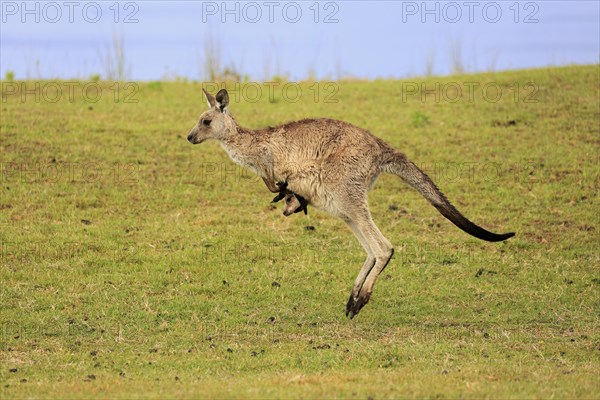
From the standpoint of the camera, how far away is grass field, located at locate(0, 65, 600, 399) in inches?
321

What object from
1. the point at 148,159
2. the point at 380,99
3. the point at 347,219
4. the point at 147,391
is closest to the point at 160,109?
the point at 148,159

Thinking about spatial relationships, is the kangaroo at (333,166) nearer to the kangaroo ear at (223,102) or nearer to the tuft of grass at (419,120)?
the kangaroo ear at (223,102)

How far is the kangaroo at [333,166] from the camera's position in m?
10.0

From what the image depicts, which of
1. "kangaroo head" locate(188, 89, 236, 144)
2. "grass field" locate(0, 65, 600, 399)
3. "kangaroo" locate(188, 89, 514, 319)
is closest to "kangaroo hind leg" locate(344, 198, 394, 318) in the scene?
"kangaroo" locate(188, 89, 514, 319)

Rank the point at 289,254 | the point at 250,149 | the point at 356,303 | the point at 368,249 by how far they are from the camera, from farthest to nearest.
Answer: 1. the point at 289,254
2. the point at 250,149
3. the point at 368,249
4. the point at 356,303

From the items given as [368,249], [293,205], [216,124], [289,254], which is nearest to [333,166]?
[293,205]

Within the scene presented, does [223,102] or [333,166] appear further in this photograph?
[223,102]

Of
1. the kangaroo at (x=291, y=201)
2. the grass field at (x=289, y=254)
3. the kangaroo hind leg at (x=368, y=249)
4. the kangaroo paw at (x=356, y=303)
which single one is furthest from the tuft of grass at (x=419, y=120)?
the kangaroo paw at (x=356, y=303)

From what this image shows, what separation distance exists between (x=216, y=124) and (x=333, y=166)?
149cm

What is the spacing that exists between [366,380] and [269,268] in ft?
15.6

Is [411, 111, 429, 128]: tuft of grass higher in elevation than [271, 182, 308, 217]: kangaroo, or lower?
higher

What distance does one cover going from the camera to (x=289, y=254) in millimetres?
12672

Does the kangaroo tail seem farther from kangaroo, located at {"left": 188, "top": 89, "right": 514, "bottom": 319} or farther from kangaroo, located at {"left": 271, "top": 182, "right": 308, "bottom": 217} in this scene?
kangaroo, located at {"left": 271, "top": 182, "right": 308, "bottom": 217}

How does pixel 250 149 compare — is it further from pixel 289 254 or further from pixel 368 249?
pixel 289 254
